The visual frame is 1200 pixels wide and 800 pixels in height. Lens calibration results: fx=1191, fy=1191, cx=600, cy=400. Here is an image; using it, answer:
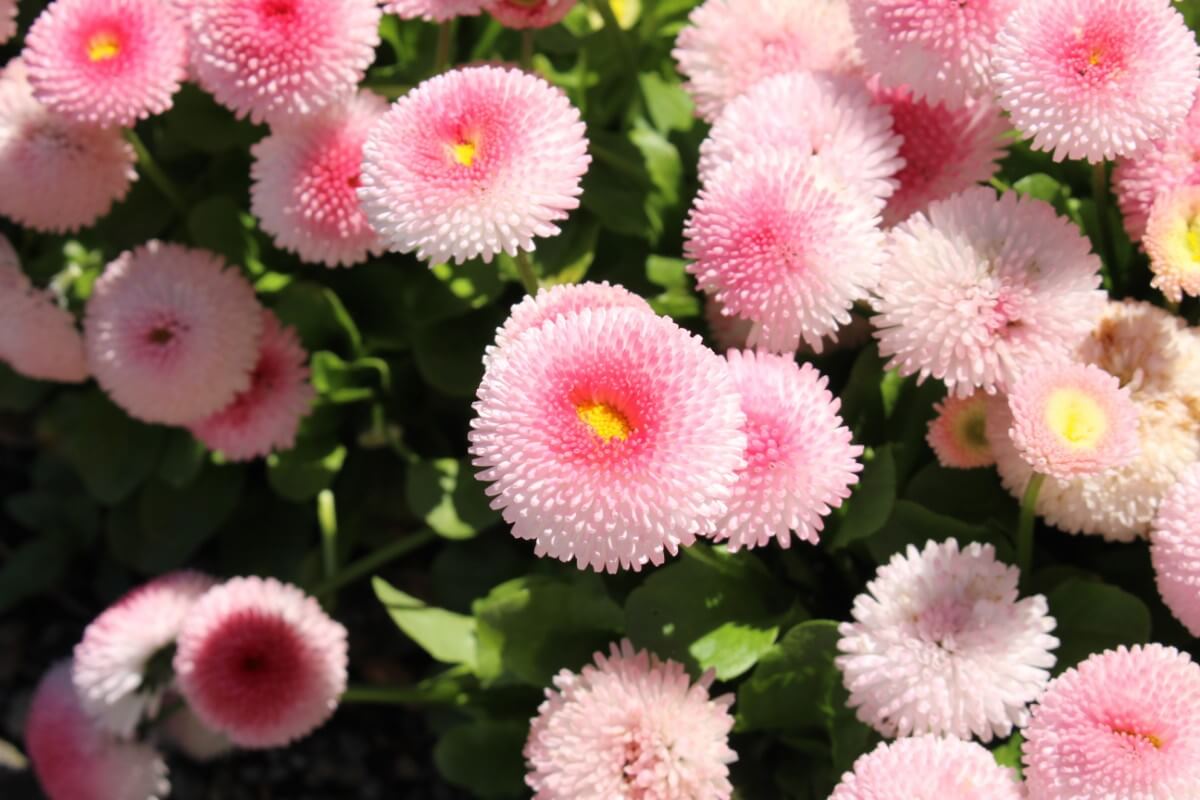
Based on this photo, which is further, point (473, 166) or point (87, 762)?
point (87, 762)

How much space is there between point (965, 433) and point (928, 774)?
349 mm

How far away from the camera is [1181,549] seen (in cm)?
101

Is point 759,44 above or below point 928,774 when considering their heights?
above

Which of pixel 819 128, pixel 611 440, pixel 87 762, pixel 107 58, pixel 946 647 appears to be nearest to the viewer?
pixel 611 440

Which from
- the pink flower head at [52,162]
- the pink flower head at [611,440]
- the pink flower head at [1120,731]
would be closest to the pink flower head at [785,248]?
the pink flower head at [611,440]

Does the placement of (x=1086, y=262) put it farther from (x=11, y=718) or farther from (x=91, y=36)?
(x=11, y=718)

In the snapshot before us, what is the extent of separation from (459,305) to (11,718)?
1.05 meters

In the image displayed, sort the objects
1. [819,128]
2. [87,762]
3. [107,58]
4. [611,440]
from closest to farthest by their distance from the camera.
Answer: [611,440]
[819,128]
[107,58]
[87,762]

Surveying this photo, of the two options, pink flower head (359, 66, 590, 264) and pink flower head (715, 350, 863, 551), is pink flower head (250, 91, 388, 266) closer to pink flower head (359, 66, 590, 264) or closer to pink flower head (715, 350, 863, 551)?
pink flower head (359, 66, 590, 264)

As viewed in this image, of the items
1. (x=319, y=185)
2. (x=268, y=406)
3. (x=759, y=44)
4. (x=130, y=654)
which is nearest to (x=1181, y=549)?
(x=759, y=44)

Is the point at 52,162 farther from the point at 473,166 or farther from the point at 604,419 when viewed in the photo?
the point at 604,419

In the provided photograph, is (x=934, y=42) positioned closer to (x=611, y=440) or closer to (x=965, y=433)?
(x=965, y=433)

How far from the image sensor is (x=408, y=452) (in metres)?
1.51

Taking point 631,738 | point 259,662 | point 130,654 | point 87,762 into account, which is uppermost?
point 631,738
